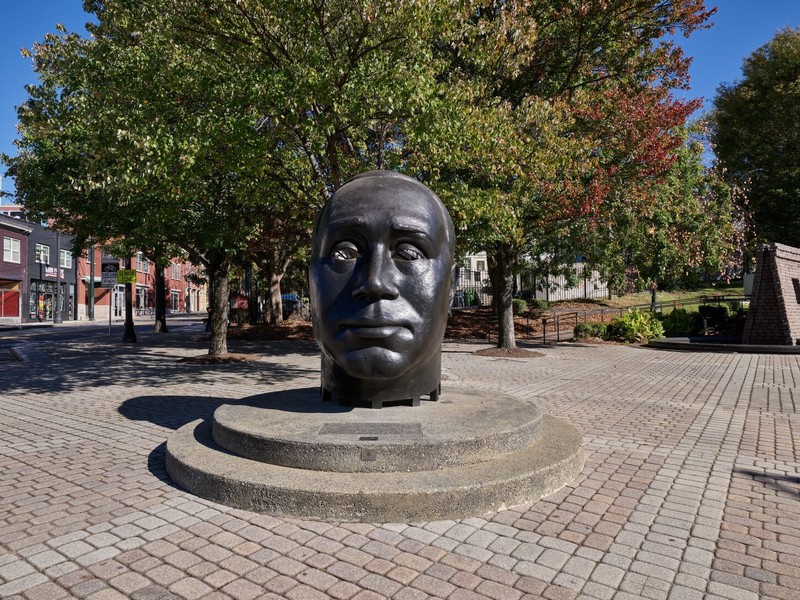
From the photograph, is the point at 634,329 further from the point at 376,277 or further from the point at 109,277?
the point at 109,277

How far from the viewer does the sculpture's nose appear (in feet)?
16.0

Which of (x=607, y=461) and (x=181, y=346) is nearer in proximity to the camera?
(x=607, y=461)

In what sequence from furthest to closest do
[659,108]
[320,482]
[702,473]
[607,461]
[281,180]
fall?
→ [659,108], [281,180], [607,461], [702,473], [320,482]

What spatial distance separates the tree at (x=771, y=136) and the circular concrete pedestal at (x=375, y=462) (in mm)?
33067

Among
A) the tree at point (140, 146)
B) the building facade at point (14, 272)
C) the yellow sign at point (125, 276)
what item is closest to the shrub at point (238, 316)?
the yellow sign at point (125, 276)

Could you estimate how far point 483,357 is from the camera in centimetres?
1584

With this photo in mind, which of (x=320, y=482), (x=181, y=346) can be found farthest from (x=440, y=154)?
(x=181, y=346)

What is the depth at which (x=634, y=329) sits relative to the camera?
21.2 m

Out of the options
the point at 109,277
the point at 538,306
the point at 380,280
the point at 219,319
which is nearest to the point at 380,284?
the point at 380,280

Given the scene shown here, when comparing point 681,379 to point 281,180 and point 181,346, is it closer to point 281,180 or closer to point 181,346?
point 281,180

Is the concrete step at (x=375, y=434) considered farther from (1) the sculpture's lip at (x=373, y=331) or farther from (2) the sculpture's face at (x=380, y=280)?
(1) the sculpture's lip at (x=373, y=331)

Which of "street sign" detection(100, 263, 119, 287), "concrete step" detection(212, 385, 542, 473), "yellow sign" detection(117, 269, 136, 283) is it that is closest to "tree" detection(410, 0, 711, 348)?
"concrete step" detection(212, 385, 542, 473)

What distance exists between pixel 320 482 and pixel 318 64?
7.01 m

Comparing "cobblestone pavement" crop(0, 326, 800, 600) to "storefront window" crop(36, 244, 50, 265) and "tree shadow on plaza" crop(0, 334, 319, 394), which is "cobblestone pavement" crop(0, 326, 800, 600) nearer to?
"tree shadow on plaza" crop(0, 334, 319, 394)
